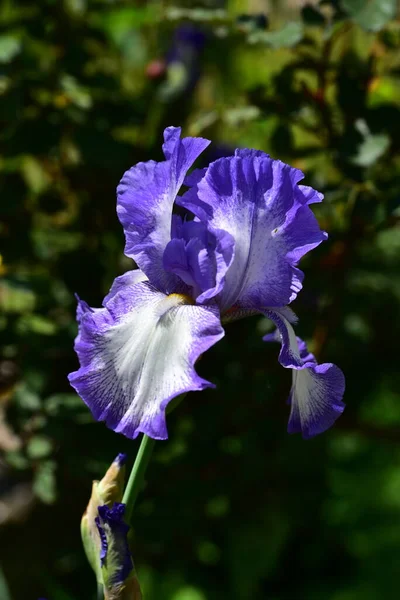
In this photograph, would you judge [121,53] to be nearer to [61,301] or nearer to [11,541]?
[61,301]

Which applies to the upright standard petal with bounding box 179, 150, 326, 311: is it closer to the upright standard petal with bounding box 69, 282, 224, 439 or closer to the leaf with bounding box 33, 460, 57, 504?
the upright standard petal with bounding box 69, 282, 224, 439

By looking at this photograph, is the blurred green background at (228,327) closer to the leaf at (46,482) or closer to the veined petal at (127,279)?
the leaf at (46,482)

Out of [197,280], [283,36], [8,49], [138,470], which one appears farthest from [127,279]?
[8,49]

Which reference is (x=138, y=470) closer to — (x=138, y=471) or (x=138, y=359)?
(x=138, y=471)

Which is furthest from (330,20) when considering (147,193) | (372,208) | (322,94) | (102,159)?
(147,193)

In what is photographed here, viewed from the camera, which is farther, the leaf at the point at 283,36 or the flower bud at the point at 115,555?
the leaf at the point at 283,36

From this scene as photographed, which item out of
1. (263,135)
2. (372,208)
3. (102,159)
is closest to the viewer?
(372,208)

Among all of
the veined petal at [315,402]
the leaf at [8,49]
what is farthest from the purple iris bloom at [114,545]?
the leaf at [8,49]
